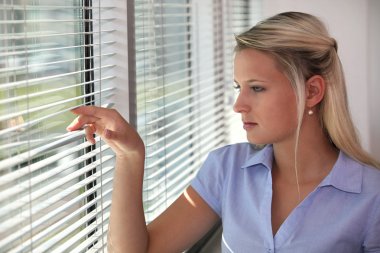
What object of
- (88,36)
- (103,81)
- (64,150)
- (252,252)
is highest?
(88,36)

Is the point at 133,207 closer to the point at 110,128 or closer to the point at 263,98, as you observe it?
the point at 110,128

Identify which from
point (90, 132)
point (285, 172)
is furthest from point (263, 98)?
point (90, 132)

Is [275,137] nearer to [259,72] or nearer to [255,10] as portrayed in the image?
[259,72]

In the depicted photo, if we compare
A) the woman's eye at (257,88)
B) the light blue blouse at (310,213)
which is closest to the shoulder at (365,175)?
the light blue blouse at (310,213)

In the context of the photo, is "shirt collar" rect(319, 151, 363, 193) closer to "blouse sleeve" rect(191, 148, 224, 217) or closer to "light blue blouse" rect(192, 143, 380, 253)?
"light blue blouse" rect(192, 143, 380, 253)

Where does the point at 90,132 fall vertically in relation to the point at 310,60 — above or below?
below

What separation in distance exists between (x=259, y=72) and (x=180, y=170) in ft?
2.85

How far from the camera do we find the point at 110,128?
138 cm

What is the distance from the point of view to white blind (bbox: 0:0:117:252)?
118 centimetres

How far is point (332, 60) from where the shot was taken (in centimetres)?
162

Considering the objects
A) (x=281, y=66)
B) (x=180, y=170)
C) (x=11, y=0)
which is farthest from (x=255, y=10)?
(x=11, y=0)

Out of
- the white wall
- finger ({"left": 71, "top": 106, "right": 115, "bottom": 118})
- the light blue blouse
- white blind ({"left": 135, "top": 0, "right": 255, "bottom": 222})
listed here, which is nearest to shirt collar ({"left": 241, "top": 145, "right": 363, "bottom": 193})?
the light blue blouse

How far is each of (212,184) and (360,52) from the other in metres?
1.31

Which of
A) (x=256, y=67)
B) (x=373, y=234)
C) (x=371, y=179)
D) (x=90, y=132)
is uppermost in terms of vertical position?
(x=256, y=67)
